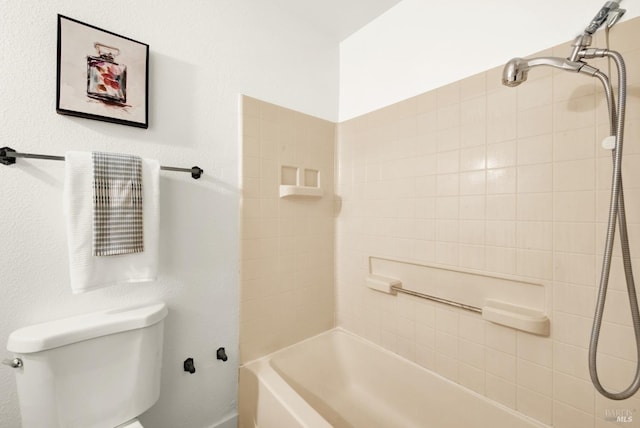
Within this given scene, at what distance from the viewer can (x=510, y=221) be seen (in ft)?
3.69

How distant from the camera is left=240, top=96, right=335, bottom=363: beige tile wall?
1.44m

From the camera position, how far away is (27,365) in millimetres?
834

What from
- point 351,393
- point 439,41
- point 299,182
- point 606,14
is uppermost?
→ point 439,41

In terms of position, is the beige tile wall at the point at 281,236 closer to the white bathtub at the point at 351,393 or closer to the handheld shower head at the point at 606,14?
the white bathtub at the point at 351,393

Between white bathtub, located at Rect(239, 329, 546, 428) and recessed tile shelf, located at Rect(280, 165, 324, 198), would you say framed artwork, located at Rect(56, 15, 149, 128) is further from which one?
white bathtub, located at Rect(239, 329, 546, 428)

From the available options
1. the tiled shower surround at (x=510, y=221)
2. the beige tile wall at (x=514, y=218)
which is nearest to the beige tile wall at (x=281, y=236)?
the tiled shower surround at (x=510, y=221)

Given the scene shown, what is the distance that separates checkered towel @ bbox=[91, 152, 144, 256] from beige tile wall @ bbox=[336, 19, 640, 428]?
120 centimetres

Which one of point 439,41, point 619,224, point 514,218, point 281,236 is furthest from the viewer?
point 281,236

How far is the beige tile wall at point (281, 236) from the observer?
56.8 inches

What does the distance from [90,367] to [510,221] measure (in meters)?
1.67

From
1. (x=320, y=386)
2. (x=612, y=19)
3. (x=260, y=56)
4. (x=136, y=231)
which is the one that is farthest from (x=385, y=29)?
(x=320, y=386)

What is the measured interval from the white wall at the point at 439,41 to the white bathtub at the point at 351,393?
4.83ft

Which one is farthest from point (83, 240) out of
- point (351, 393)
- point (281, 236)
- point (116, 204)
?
point (351, 393)
